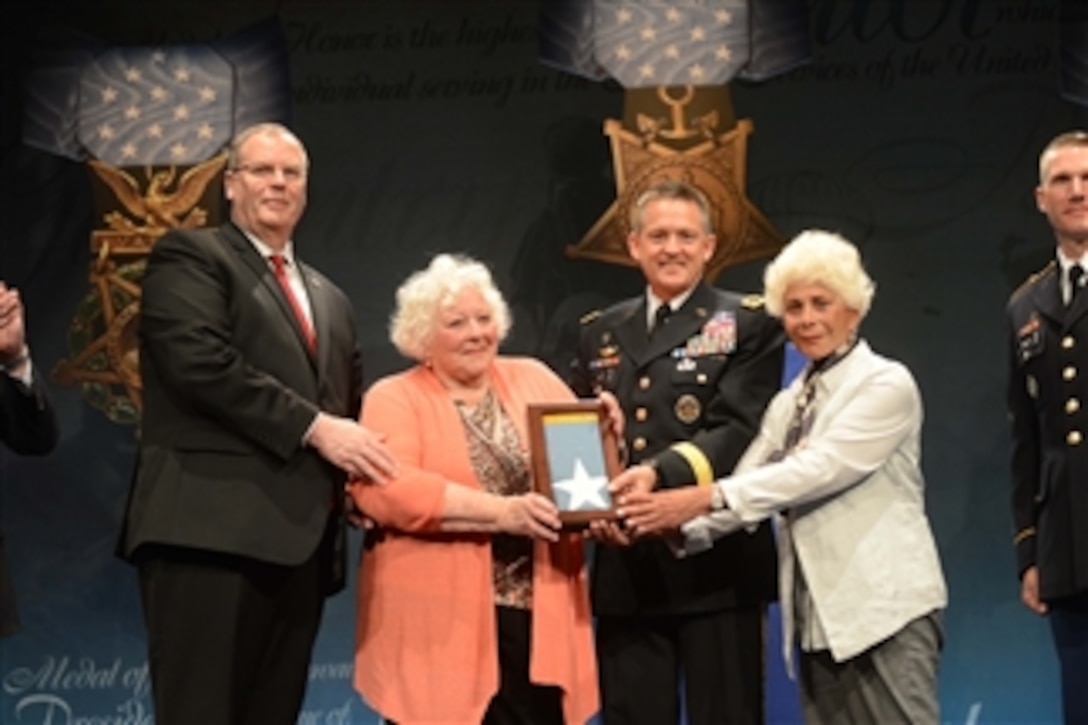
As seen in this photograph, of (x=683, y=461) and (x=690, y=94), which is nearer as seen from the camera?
(x=683, y=461)

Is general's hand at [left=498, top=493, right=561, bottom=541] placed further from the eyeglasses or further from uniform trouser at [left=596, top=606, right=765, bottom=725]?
the eyeglasses

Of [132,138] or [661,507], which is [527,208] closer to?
[132,138]

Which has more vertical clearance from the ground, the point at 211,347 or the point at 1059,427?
the point at 211,347

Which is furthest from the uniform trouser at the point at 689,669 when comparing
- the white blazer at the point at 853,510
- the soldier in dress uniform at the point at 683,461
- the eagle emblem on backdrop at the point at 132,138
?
the eagle emblem on backdrop at the point at 132,138

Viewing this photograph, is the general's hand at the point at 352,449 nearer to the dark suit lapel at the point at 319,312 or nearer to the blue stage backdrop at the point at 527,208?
the dark suit lapel at the point at 319,312

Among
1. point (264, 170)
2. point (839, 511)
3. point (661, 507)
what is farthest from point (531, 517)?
point (264, 170)

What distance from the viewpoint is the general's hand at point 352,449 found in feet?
9.30

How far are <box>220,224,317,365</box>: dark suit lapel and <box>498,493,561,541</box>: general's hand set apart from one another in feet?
1.83

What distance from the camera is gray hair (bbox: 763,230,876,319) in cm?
300

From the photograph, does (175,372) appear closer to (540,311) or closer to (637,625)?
(637,625)

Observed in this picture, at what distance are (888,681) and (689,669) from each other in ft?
1.55

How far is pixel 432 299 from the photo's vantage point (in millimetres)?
3061

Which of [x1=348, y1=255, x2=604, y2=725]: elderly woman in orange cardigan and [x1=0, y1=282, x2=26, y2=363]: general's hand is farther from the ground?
[x1=0, y1=282, x2=26, y2=363]: general's hand

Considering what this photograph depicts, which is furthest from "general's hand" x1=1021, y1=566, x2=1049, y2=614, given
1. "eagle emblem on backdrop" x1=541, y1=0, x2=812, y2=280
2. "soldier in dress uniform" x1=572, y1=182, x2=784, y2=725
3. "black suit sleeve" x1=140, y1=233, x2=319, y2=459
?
"eagle emblem on backdrop" x1=541, y1=0, x2=812, y2=280
